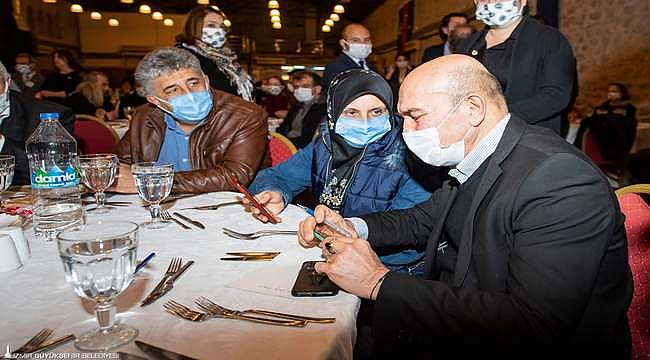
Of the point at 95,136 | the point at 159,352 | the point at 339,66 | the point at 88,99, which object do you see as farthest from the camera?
the point at 88,99

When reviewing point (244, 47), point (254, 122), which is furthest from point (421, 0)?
point (254, 122)

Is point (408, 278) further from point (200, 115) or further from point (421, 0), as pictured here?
point (421, 0)

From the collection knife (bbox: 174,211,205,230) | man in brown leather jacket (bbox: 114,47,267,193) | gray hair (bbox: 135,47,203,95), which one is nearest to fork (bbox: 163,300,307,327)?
knife (bbox: 174,211,205,230)

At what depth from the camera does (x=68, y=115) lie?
2592 mm

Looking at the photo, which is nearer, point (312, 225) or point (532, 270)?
point (532, 270)

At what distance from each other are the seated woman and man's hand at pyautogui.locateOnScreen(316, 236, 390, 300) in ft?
2.21

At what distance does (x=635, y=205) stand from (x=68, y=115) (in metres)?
2.56

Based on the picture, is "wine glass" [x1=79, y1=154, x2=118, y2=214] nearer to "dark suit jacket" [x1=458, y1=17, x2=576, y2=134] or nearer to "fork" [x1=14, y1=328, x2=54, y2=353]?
"fork" [x1=14, y1=328, x2=54, y2=353]

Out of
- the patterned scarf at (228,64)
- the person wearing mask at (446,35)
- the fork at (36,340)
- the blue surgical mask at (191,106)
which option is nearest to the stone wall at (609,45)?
the person wearing mask at (446,35)

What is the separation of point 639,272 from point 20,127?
2.53 meters

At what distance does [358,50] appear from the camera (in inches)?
179

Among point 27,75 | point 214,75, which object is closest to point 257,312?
point 214,75

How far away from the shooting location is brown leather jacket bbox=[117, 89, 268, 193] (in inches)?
87.8

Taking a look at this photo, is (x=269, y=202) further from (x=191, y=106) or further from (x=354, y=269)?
(x=191, y=106)
